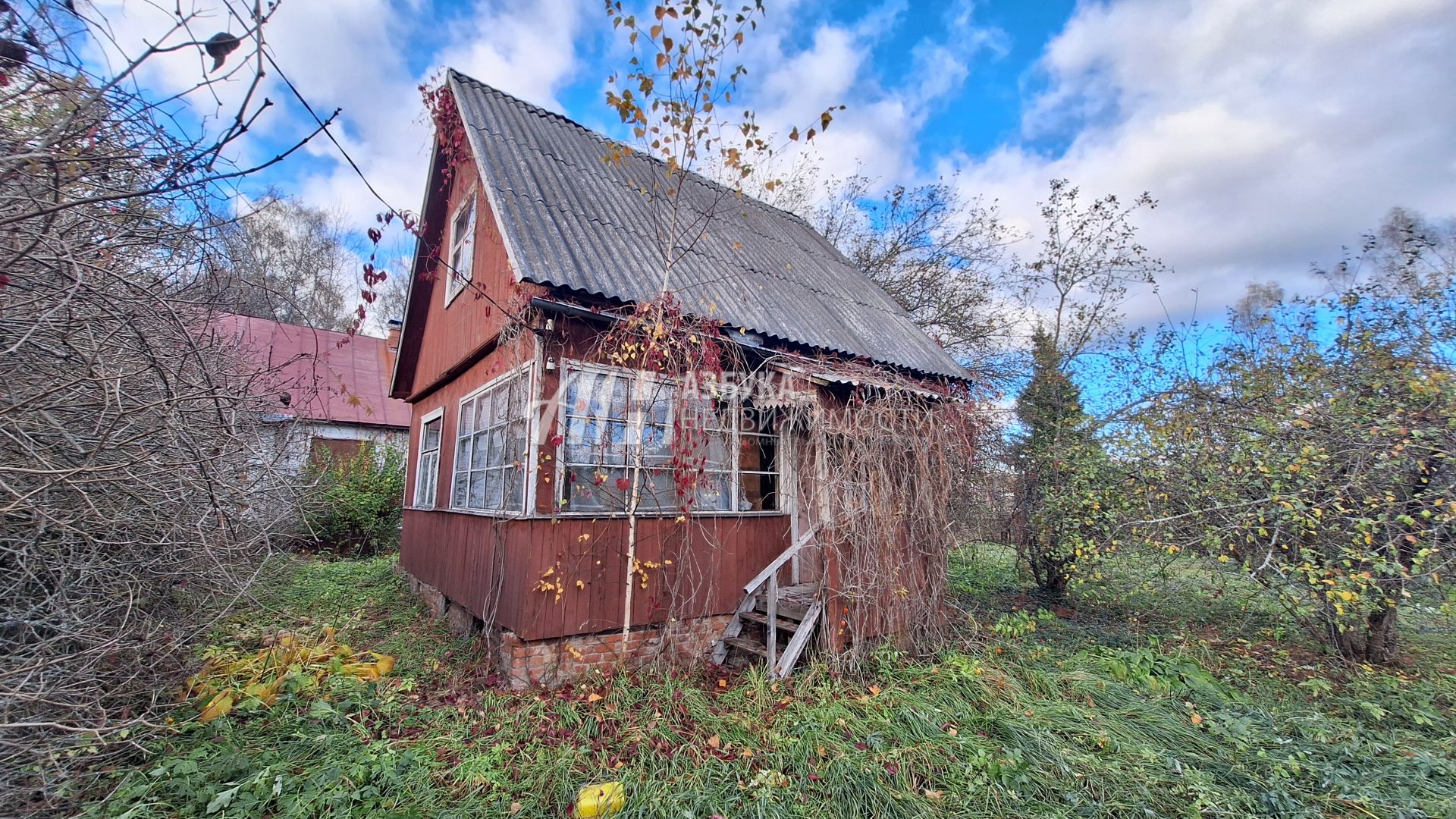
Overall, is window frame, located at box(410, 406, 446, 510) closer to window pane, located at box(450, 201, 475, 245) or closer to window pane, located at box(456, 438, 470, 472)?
window pane, located at box(456, 438, 470, 472)

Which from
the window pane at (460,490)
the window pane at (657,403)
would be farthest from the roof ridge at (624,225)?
the window pane at (460,490)

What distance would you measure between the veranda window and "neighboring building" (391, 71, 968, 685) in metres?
0.03

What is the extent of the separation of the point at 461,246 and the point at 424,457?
3419mm

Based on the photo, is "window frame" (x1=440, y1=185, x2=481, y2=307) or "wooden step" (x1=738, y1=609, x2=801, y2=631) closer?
"wooden step" (x1=738, y1=609, x2=801, y2=631)

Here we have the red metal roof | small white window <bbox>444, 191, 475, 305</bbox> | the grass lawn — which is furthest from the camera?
the red metal roof

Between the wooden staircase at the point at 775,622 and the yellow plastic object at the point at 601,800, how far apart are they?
6.47ft

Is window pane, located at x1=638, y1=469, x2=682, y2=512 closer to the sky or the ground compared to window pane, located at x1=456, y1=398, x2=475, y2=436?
closer to the ground

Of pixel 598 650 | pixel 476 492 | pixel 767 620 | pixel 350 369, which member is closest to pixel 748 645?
pixel 767 620

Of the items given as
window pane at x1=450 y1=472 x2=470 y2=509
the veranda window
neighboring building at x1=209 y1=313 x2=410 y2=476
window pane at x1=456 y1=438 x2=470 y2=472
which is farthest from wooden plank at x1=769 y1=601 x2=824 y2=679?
neighboring building at x1=209 y1=313 x2=410 y2=476

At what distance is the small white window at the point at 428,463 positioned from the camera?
324 inches

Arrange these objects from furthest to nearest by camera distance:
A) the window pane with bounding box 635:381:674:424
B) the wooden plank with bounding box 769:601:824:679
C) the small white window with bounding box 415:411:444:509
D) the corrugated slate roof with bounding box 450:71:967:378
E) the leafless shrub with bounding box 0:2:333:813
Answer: the small white window with bounding box 415:411:444:509 < the corrugated slate roof with bounding box 450:71:967:378 < the window pane with bounding box 635:381:674:424 < the wooden plank with bounding box 769:601:824:679 < the leafless shrub with bounding box 0:2:333:813

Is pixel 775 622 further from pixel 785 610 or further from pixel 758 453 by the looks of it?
pixel 758 453

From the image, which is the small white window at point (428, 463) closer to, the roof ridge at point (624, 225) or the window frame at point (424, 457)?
the window frame at point (424, 457)

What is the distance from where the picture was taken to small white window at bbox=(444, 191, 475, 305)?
23.5 ft
